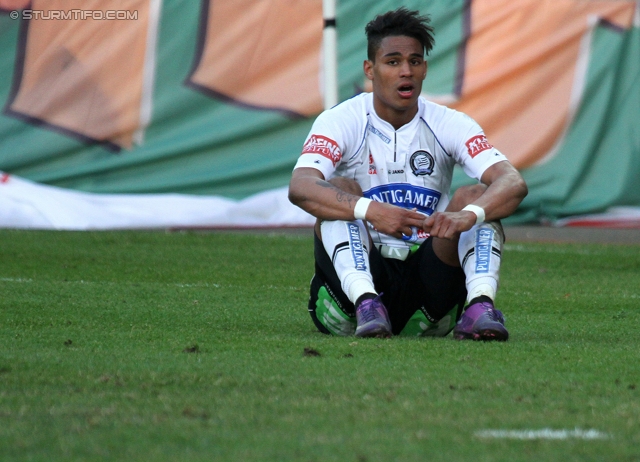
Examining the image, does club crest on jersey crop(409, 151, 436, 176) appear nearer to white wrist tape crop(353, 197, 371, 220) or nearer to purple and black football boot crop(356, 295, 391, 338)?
white wrist tape crop(353, 197, 371, 220)

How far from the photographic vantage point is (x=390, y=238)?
415cm

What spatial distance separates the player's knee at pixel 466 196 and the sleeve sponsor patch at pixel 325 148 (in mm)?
468

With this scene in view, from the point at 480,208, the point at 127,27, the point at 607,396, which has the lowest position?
the point at 607,396

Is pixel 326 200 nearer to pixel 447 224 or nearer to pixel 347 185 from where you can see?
pixel 347 185

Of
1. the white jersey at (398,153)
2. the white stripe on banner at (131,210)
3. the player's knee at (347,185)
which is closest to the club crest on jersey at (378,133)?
the white jersey at (398,153)

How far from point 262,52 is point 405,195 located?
6.73m

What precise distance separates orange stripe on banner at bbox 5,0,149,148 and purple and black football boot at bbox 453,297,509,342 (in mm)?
7127

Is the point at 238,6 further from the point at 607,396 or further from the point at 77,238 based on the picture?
the point at 607,396

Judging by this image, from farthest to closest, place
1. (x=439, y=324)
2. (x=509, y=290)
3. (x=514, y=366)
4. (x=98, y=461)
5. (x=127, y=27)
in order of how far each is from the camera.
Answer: (x=127, y=27) < (x=509, y=290) < (x=439, y=324) < (x=514, y=366) < (x=98, y=461)

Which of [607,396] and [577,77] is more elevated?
[577,77]

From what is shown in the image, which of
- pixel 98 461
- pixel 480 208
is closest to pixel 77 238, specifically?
pixel 480 208

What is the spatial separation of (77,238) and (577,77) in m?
5.20

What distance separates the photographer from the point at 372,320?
3850mm

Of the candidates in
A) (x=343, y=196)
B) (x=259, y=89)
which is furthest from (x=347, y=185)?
(x=259, y=89)
